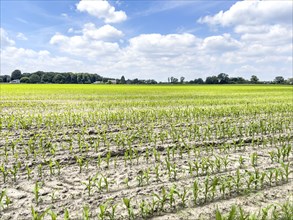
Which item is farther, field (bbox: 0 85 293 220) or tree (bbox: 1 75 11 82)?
tree (bbox: 1 75 11 82)

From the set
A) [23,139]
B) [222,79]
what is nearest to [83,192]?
[23,139]

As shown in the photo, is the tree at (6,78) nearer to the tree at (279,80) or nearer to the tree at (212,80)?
the tree at (212,80)

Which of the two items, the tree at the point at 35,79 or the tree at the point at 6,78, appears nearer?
the tree at the point at 35,79

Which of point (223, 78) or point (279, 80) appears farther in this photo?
point (279, 80)

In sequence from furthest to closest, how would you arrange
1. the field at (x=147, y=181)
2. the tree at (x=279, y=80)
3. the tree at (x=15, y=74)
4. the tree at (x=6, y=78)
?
1. the tree at (x=15, y=74)
2. the tree at (x=6, y=78)
3. the tree at (x=279, y=80)
4. the field at (x=147, y=181)

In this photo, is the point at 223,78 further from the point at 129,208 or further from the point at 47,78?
the point at 129,208

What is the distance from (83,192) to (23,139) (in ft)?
16.4

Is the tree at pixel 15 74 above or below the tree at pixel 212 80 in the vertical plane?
above

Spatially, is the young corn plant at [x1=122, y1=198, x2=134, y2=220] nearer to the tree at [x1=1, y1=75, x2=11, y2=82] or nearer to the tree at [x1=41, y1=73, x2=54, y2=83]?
the tree at [x1=41, y1=73, x2=54, y2=83]

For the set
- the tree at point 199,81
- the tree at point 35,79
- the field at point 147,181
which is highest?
the tree at point 35,79

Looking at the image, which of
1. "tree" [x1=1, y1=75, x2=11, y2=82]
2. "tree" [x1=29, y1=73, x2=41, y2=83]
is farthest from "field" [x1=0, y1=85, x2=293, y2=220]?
"tree" [x1=1, y1=75, x2=11, y2=82]

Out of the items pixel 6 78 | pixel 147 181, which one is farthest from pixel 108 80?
pixel 147 181

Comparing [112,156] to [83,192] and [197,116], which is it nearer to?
[83,192]

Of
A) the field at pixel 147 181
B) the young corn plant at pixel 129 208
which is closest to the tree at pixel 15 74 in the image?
the field at pixel 147 181
